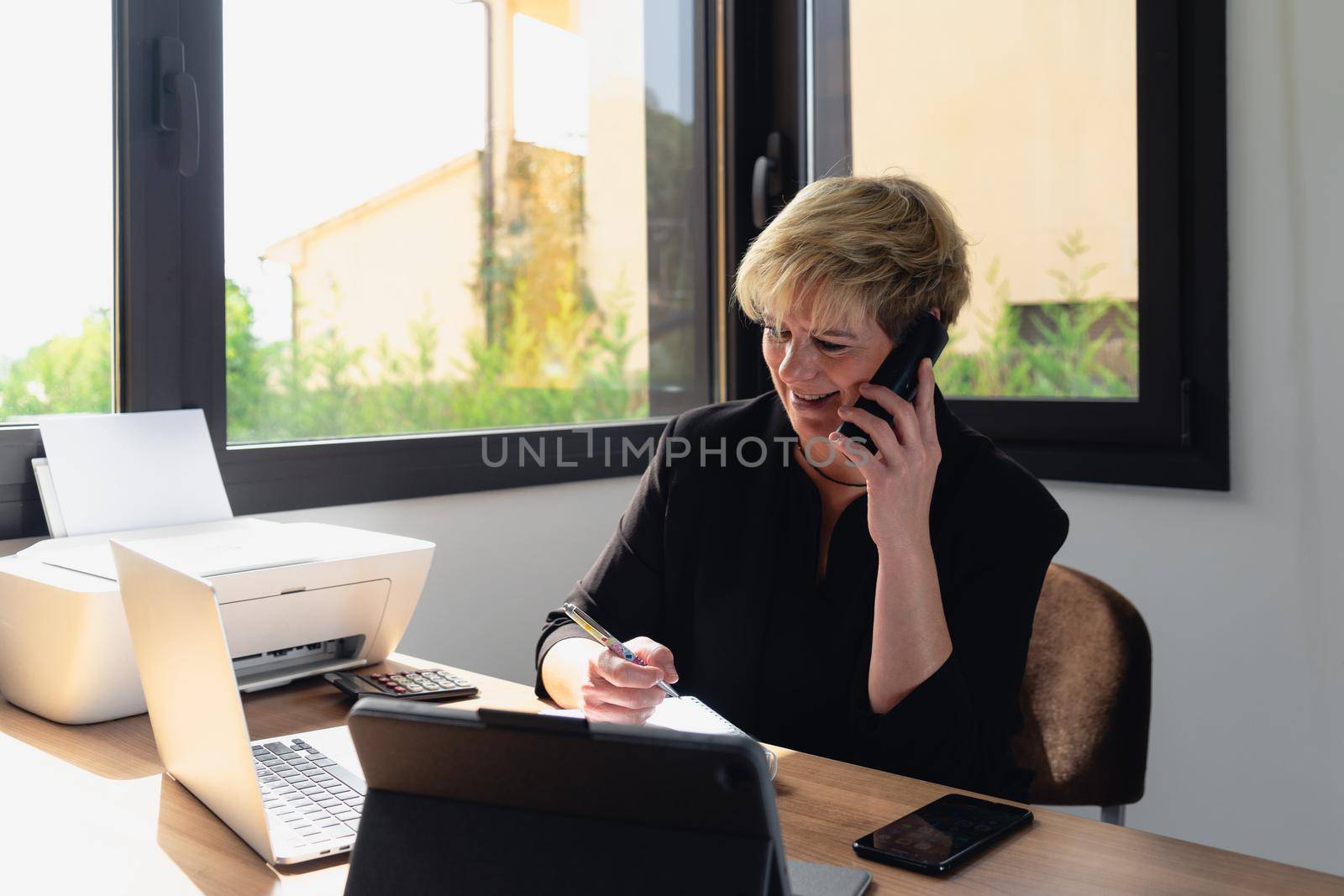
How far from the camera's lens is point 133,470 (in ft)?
4.70

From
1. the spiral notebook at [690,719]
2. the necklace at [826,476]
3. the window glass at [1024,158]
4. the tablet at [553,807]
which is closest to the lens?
the tablet at [553,807]

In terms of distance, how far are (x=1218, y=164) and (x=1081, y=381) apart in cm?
47

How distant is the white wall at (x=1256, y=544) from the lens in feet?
5.84

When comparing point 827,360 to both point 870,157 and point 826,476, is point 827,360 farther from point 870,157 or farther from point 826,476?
point 870,157

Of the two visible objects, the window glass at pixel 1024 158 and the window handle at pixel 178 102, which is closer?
the window handle at pixel 178 102

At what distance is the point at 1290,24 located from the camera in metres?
1.79

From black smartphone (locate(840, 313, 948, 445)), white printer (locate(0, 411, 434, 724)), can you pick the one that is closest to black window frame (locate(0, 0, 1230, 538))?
white printer (locate(0, 411, 434, 724))

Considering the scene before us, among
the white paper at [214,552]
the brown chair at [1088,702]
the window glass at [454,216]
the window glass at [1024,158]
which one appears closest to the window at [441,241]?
the window glass at [454,216]

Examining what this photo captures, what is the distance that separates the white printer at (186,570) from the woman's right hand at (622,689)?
38 centimetres

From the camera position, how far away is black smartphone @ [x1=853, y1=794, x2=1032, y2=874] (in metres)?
0.83

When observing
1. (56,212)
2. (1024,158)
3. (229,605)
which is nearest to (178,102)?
(56,212)

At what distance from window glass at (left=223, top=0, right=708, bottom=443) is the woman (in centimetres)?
67

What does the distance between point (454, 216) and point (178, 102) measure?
1.90 ft

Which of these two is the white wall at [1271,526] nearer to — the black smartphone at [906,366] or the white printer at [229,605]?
the black smartphone at [906,366]
